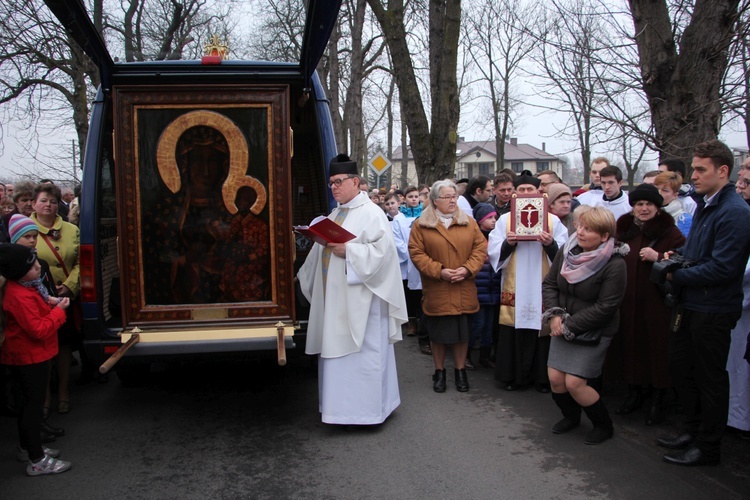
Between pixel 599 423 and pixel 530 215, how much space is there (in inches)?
75.5

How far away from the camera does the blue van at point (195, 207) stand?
482cm

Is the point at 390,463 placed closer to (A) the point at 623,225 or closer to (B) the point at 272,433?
(B) the point at 272,433

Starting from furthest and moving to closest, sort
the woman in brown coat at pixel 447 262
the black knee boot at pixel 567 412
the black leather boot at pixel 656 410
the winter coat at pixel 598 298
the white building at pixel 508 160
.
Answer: the white building at pixel 508 160
the woman in brown coat at pixel 447 262
the black leather boot at pixel 656 410
the black knee boot at pixel 567 412
the winter coat at pixel 598 298

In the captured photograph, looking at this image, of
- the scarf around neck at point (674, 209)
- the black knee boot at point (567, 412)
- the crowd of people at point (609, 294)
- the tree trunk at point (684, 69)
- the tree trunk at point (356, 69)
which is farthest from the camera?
the tree trunk at point (356, 69)

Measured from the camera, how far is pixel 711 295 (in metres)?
4.03

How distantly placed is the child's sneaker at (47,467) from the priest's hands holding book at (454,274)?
3.29 metres

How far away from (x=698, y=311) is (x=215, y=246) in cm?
351

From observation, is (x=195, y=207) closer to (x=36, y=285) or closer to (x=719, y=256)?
(x=36, y=285)

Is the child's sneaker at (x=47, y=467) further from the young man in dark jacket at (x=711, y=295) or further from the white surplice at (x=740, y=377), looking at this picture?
the white surplice at (x=740, y=377)

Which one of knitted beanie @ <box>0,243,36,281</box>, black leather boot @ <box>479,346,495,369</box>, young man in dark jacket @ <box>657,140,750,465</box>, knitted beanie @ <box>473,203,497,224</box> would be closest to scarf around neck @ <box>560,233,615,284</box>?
young man in dark jacket @ <box>657,140,750,465</box>

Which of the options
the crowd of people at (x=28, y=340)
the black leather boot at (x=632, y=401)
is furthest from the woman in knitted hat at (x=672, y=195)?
the crowd of people at (x=28, y=340)

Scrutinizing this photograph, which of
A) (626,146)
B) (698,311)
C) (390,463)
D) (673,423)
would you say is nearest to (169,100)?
(390,463)

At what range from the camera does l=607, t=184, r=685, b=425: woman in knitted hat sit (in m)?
4.85

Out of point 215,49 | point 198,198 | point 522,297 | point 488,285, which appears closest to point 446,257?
point 522,297
